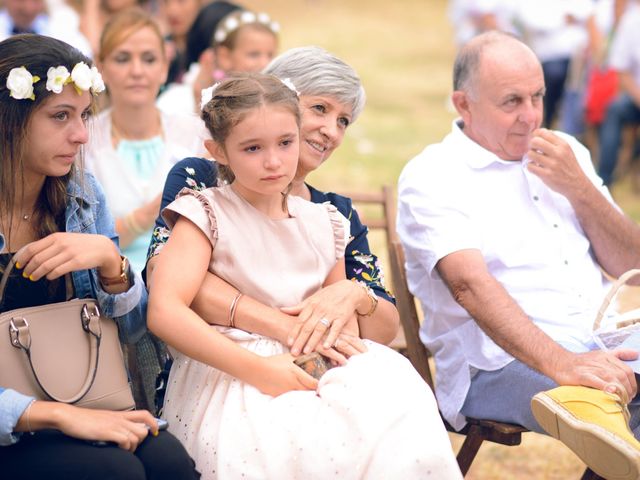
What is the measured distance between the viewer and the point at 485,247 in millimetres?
3426

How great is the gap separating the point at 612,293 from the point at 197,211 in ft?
4.46

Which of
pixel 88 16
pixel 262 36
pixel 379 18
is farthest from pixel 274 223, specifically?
pixel 379 18

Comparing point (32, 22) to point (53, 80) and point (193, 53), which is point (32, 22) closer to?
point (193, 53)

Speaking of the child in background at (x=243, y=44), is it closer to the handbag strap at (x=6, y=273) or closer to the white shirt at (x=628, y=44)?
the handbag strap at (x=6, y=273)

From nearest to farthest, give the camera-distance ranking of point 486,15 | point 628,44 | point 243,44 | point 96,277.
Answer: point 96,277 < point 243,44 < point 628,44 < point 486,15

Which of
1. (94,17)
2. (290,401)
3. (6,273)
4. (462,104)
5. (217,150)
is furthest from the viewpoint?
(94,17)

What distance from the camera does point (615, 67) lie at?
938cm

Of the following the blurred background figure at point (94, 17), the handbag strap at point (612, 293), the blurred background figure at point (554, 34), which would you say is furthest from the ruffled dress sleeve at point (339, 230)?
the blurred background figure at point (554, 34)

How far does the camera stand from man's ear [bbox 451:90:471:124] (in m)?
3.70

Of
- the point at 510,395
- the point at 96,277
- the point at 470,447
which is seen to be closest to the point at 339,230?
the point at 96,277

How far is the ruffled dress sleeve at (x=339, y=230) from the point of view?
291 cm

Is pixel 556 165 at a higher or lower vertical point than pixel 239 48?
lower

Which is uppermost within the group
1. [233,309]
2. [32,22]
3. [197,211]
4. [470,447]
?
[32,22]

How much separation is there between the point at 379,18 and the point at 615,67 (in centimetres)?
1172
